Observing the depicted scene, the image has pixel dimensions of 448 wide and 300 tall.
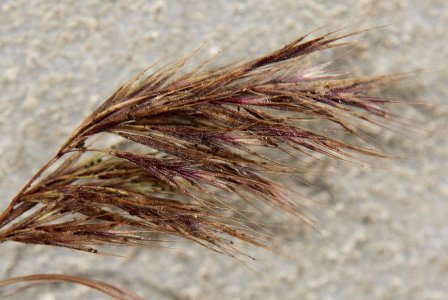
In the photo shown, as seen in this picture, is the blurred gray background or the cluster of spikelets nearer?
the cluster of spikelets

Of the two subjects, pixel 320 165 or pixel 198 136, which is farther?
pixel 320 165

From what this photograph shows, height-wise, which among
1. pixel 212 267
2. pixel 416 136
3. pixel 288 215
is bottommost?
pixel 212 267

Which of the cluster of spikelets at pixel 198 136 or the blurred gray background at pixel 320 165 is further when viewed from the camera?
the blurred gray background at pixel 320 165

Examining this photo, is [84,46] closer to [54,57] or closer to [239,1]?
[54,57]

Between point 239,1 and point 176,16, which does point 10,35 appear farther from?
point 239,1

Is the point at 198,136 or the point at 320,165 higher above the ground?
the point at 320,165

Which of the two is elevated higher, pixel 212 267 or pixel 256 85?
pixel 256 85

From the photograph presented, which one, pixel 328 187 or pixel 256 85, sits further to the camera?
pixel 328 187

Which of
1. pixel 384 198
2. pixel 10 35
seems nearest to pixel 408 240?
pixel 384 198
